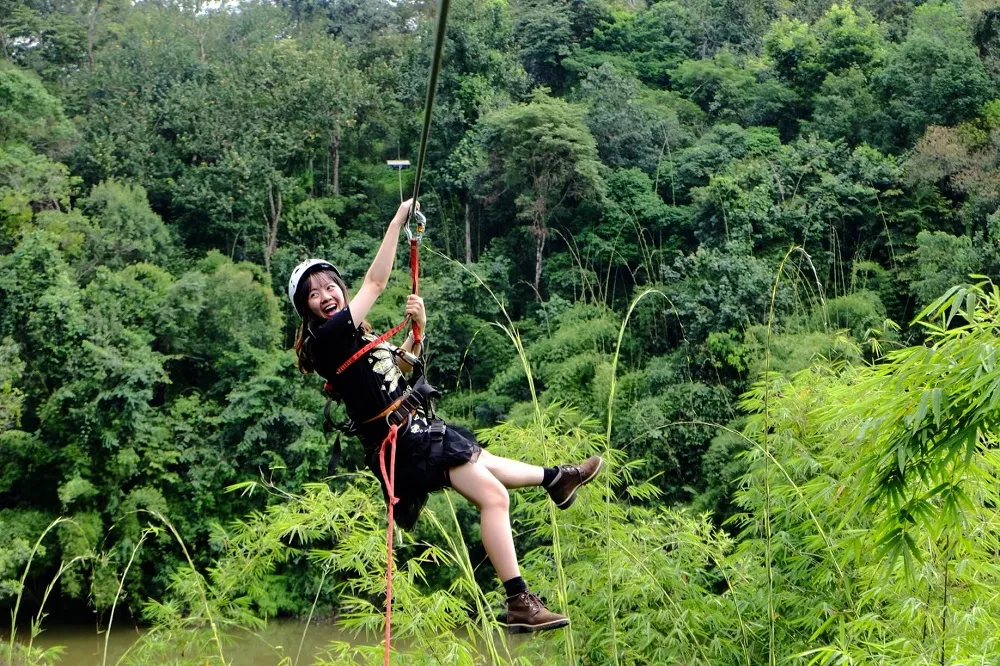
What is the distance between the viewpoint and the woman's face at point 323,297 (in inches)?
82.4

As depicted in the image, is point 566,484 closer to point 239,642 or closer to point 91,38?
point 239,642

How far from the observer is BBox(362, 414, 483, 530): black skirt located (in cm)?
209

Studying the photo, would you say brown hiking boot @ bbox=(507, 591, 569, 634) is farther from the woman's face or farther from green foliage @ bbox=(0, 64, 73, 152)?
green foliage @ bbox=(0, 64, 73, 152)

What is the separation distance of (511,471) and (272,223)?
38.4 ft

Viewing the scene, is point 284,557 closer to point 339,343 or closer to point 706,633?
point 706,633

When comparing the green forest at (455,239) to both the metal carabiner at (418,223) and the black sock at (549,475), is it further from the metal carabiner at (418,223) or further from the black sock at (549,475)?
the metal carabiner at (418,223)

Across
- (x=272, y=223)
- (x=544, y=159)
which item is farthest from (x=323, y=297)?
(x=272, y=223)

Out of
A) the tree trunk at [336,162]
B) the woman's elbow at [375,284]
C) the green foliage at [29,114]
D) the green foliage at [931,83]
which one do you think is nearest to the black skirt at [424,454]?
the woman's elbow at [375,284]

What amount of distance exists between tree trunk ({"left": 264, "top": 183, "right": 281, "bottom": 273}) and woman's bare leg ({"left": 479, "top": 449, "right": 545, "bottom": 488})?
1114cm

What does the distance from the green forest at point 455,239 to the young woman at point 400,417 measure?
2079 millimetres

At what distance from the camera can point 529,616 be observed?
2.02 m

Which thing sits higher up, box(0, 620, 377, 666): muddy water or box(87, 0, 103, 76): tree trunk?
box(87, 0, 103, 76): tree trunk

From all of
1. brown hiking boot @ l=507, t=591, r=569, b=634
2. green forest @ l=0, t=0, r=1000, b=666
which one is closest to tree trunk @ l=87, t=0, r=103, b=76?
green forest @ l=0, t=0, r=1000, b=666

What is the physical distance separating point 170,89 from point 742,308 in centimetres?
840
